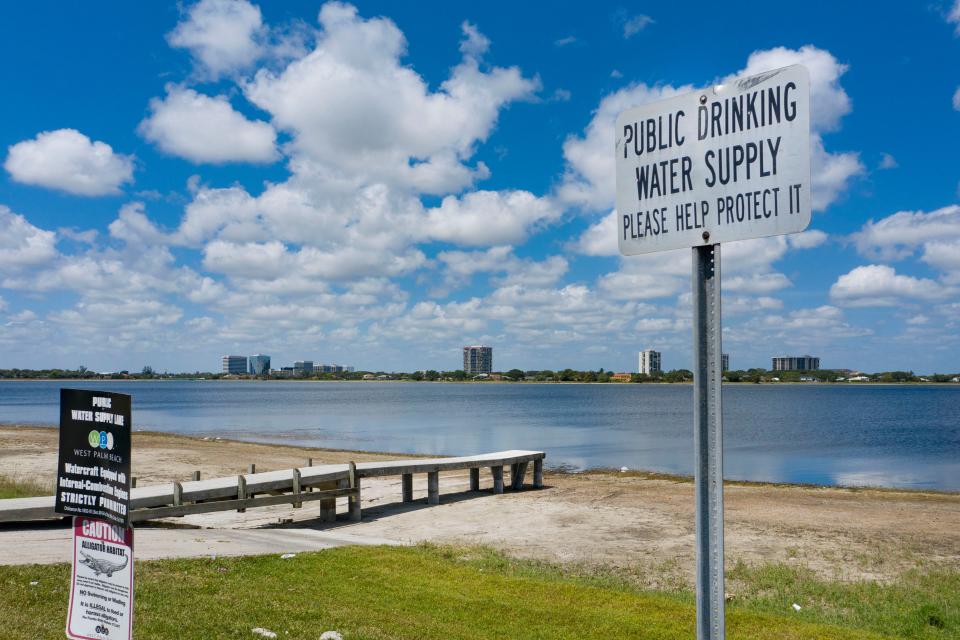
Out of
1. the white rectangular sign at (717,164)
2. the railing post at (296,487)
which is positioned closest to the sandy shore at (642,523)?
the railing post at (296,487)

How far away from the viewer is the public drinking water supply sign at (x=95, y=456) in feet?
14.3

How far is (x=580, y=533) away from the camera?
1508cm

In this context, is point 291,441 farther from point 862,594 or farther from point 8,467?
point 862,594

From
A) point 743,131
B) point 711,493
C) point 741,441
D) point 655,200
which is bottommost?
point 741,441

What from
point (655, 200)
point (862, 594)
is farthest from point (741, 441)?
point (655, 200)

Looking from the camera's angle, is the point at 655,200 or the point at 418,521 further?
the point at 418,521

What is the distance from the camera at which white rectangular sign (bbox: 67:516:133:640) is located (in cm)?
435

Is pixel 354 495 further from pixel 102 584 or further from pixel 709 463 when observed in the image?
pixel 709 463

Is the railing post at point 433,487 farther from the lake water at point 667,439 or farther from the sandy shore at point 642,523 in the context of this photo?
the lake water at point 667,439

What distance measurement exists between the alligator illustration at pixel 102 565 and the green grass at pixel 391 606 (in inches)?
74.3

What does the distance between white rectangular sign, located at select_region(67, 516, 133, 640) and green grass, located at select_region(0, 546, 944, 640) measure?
5.81ft

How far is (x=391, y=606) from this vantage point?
7.32m

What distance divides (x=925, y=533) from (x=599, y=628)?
42.5 ft

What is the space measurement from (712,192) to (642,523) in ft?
47.3
